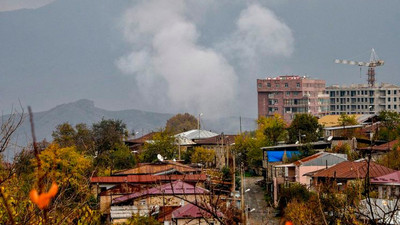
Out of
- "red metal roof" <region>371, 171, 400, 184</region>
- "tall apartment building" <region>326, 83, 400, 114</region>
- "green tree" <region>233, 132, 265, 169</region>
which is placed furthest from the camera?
"tall apartment building" <region>326, 83, 400, 114</region>

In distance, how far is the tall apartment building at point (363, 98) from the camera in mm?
130000

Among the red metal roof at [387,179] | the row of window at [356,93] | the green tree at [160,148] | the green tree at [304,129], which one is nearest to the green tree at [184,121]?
the row of window at [356,93]

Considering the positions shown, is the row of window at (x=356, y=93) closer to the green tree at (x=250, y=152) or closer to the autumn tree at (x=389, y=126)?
the green tree at (x=250, y=152)

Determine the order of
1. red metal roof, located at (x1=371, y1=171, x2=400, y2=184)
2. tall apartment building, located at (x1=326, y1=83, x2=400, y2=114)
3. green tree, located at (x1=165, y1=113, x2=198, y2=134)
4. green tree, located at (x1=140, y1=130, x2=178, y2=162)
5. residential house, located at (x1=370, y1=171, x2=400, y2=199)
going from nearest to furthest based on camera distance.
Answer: residential house, located at (x1=370, y1=171, x2=400, y2=199) → red metal roof, located at (x1=371, y1=171, x2=400, y2=184) → green tree, located at (x1=140, y1=130, x2=178, y2=162) → green tree, located at (x1=165, y1=113, x2=198, y2=134) → tall apartment building, located at (x1=326, y1=83, x2=400, y2=114)

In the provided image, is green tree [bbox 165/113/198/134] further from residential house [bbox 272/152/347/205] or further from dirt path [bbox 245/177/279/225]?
residential house [bbox 272/152/347/205]

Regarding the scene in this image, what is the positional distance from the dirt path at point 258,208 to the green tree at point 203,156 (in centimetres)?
585

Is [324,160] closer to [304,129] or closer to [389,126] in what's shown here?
[389,126]

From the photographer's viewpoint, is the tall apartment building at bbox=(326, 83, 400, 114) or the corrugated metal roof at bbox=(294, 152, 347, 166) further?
the tall apartment building at bbox=(326, 83, 400, 114)

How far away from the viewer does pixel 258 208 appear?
32781mm

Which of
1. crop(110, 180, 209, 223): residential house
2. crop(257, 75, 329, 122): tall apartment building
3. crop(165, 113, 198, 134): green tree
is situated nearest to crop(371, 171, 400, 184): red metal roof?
crop(110, 180, 209, 223): residential house

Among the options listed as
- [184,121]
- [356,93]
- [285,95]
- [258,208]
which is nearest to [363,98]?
[356,93]

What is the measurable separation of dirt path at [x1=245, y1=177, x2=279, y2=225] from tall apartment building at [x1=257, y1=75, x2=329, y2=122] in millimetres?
83324

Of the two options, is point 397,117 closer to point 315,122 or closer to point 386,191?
point 315,122

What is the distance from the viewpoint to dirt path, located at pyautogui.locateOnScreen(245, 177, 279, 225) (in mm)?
28198
